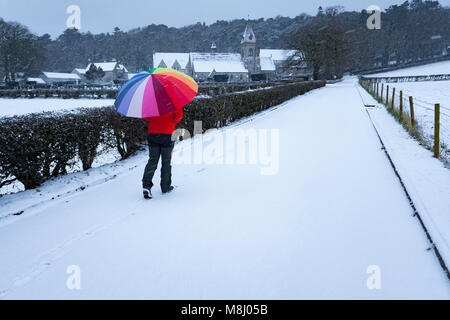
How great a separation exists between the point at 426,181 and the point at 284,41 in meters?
55.1

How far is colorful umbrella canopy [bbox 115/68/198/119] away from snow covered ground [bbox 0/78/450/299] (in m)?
1.39

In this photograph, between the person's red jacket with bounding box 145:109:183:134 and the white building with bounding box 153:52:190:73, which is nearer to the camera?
the person's red jacket with bounding box 145:109:183:134

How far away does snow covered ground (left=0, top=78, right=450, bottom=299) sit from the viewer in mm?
2777

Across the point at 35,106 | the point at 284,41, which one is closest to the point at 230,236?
the point at 35,106

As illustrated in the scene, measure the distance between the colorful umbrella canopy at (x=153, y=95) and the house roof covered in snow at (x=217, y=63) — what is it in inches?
2762

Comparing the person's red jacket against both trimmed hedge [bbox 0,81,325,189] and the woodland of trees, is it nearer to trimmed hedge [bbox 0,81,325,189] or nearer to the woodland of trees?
trimmed hedge [bbox 0,81,325,189]

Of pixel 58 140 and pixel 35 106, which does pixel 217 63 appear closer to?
pixel 35 106

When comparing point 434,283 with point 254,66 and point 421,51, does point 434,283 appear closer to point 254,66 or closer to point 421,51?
point 254,66

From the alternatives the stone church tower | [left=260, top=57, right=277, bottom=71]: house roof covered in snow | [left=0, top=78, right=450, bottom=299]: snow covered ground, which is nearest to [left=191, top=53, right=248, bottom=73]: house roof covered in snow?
the stone church tower

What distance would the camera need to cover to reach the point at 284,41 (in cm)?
5559

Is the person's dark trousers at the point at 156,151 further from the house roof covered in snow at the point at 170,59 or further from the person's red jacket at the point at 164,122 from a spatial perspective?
the house roof covered in snow at the point at 170,59

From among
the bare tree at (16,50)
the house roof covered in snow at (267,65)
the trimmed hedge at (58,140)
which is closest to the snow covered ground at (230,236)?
the trimmed hedge at (58,140)

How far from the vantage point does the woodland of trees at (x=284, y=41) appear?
178 feet
